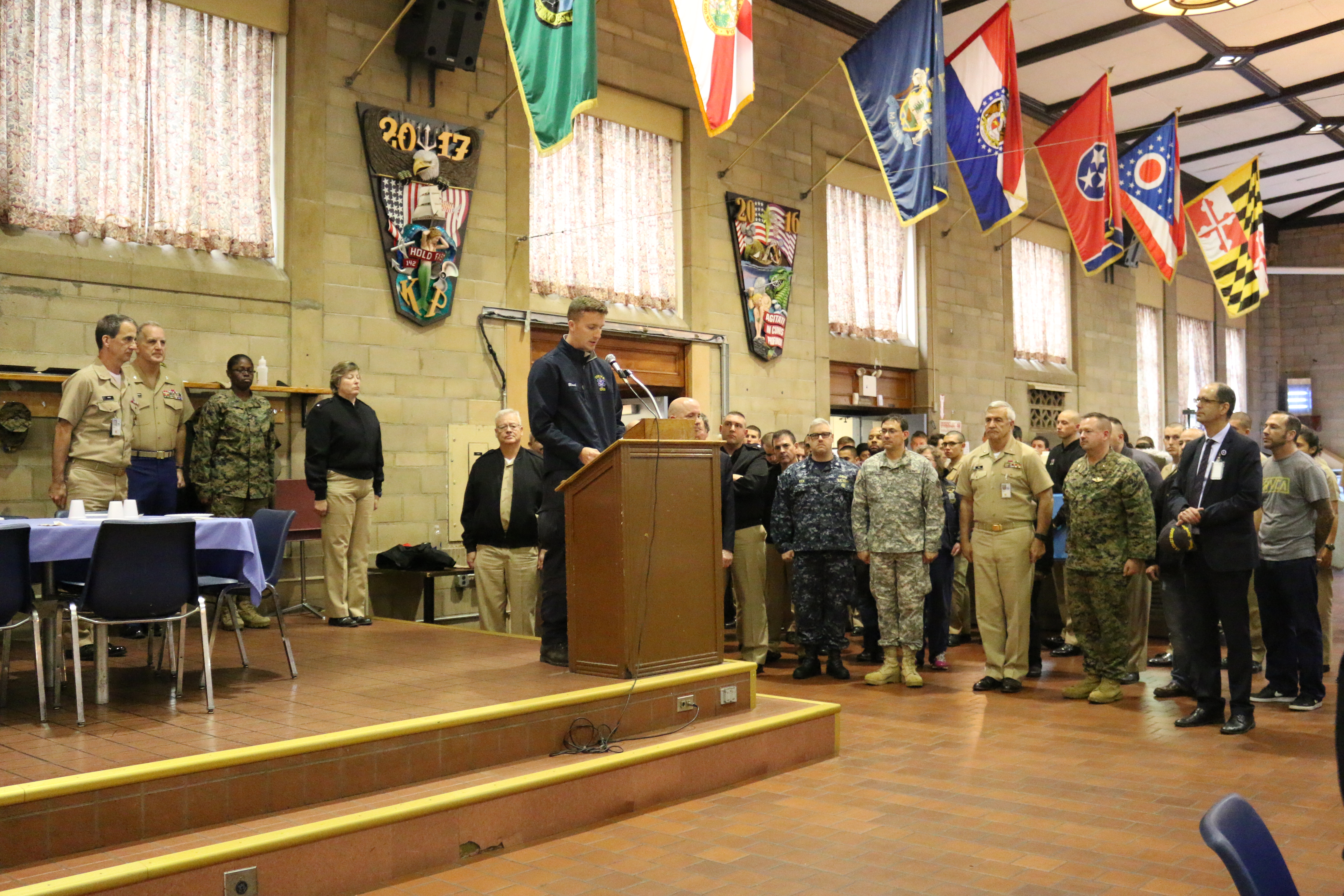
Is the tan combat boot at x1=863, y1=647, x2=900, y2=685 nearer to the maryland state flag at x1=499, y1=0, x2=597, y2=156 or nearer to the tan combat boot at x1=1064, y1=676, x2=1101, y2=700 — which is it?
the tan combat boot at x1=1064, y1=676, x2=1101, y2=700

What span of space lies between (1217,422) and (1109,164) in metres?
6.73

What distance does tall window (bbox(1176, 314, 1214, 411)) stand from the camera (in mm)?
19750

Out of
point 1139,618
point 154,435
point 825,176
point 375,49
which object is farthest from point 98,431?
point 825,176

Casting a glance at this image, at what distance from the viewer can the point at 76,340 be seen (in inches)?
268

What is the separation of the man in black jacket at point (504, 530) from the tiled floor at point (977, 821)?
2.37 m

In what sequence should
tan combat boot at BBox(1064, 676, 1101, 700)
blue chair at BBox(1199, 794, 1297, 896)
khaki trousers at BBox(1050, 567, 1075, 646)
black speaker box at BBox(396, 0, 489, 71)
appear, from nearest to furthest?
blue chair at BBox(1199, 794, 1297, 896) < tan combat boot at BBox(1064, 676, 1101, 700) < khaki trousers at BBox(1050, 567, 1075, 646) < black speaker box at BBox(396, 0, 489, 71)

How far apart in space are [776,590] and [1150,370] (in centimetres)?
1350

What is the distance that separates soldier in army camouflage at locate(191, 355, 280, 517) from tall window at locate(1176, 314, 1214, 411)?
56.1 ft

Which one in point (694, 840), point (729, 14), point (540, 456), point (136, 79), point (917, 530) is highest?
point (729, 14)

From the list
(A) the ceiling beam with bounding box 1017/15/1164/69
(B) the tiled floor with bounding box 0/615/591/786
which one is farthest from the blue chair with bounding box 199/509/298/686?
(A) the ceiling beam with bounding box 1017/15/1164/69

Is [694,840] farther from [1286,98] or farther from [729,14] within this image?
[1286,98]

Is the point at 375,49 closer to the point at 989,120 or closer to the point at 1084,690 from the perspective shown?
the point at 989,120

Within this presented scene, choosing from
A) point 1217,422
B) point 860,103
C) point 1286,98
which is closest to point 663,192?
point 860,103

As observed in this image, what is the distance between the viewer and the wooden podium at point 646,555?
181 inches
